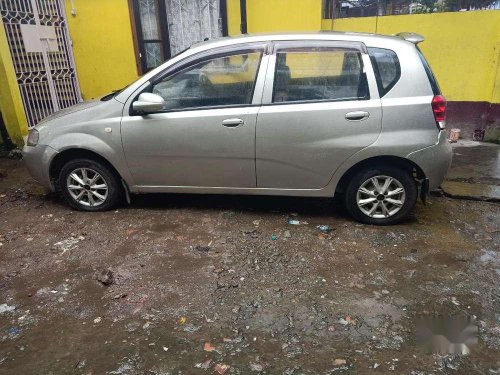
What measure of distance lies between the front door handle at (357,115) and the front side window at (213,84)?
94 cm

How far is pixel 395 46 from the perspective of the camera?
11.8 feet

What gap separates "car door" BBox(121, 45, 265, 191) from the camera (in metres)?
3.74

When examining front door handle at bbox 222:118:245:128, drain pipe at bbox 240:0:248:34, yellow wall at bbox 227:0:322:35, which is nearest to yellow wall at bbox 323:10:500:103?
yellow wall at bbox 227:0:322:35

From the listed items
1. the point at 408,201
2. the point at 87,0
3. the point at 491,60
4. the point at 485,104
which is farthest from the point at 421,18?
the point at 87,0

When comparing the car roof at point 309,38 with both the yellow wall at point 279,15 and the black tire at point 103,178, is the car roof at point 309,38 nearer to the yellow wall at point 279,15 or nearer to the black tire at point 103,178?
the black tire at point 103,178

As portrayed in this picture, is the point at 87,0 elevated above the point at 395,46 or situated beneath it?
elevated above

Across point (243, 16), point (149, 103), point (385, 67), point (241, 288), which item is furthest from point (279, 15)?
point (241, 288)

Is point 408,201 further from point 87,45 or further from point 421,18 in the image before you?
point 87,45

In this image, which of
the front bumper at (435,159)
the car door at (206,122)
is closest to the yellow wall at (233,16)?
the car door at (206,122)

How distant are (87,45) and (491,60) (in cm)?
705

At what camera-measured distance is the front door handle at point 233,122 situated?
12.2 feet

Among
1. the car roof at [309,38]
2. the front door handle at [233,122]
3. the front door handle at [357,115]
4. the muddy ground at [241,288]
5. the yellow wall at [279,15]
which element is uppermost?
the yellow wall at [279,15]

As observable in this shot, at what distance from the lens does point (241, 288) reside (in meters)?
3.04

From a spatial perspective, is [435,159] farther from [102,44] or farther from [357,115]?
[102,44]
